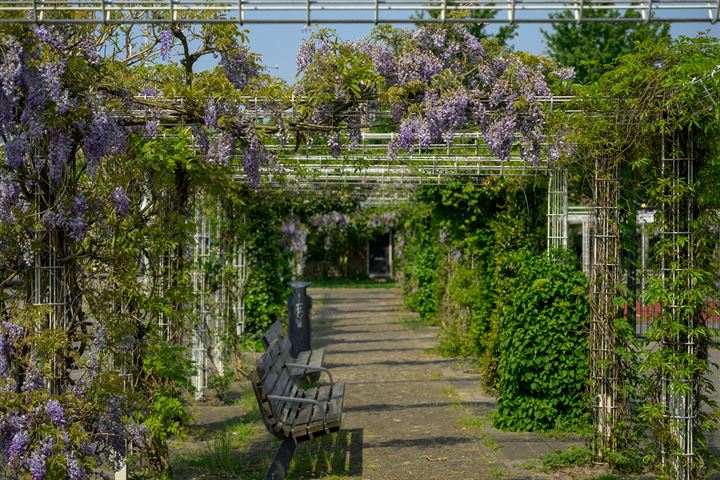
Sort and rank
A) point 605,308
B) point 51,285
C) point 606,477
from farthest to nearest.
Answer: point 605,308 < point 606,477 < point 51,285

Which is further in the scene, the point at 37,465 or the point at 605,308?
the point at 605,308

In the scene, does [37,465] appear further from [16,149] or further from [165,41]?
[165,41]

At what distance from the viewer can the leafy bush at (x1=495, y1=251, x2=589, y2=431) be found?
850cm

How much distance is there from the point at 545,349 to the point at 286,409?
238 centimetres

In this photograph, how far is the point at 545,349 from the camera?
852 centimetres

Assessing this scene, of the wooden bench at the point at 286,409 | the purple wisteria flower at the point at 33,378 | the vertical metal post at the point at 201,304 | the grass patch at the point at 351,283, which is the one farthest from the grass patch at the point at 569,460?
the grass patch at the point at 351,283

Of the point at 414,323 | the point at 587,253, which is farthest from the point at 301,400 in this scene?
the point at 414,323

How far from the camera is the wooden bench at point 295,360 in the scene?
9203mm

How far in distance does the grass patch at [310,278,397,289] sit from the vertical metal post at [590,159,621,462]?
2748cm

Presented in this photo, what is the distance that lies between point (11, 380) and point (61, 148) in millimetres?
1204

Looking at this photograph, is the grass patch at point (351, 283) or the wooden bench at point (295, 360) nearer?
the wooden bench at point (295, 360)

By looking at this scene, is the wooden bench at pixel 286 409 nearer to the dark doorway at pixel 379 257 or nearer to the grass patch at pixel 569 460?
the grass patch at pixel 569 460

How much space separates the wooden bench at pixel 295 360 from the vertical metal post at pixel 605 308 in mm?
2509

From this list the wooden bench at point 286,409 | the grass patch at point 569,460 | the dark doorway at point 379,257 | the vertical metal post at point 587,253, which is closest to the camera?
the wooden bench at point 286,409
